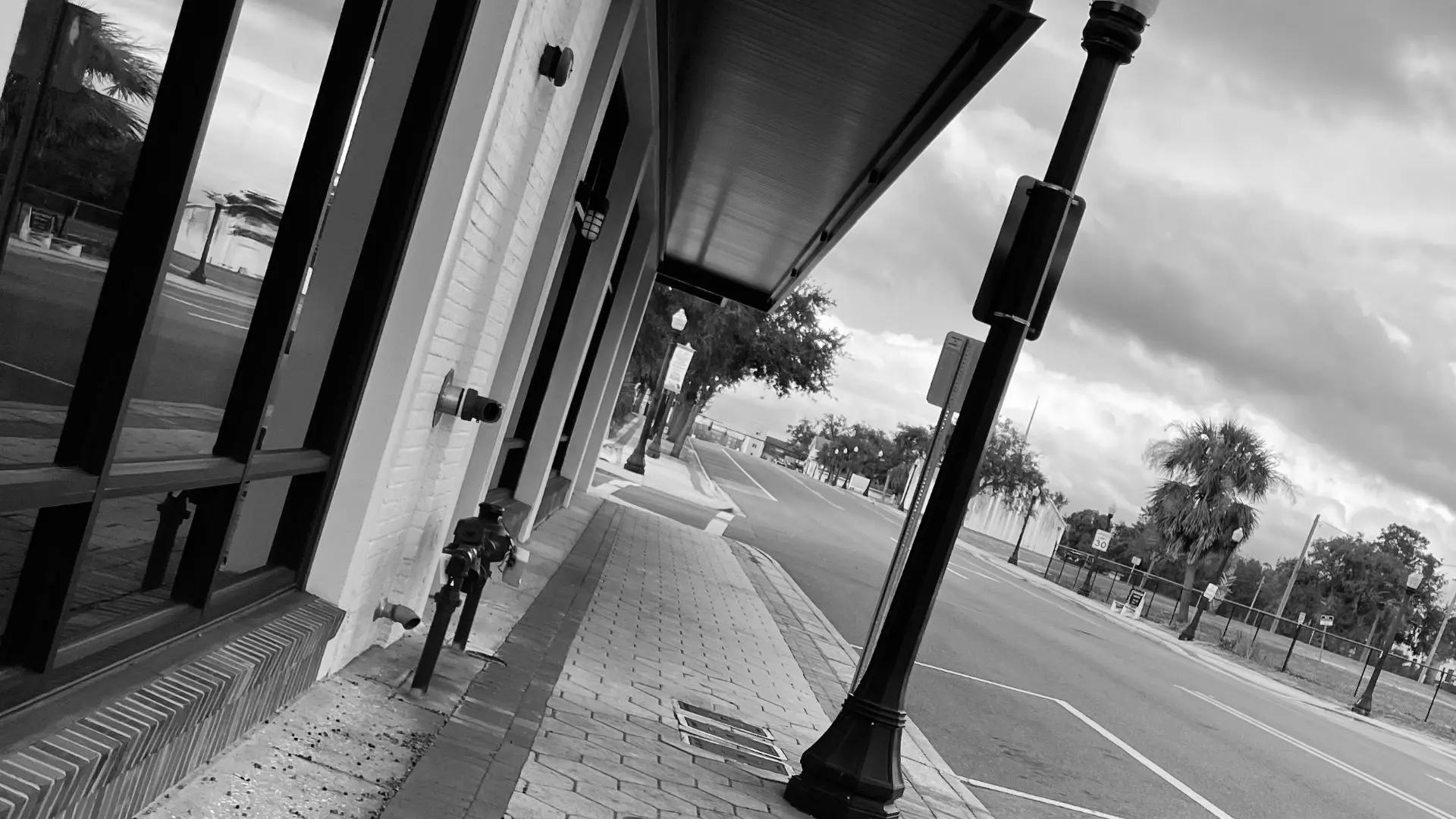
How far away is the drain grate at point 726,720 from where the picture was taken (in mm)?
6742

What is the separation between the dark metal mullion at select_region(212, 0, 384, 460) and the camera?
3711mm

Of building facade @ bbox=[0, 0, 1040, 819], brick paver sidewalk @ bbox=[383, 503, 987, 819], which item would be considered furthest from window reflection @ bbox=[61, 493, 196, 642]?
brick paver sidewalk @ bbox=[383, 503, 987, 819]

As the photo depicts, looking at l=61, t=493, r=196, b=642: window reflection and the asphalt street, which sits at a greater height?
the asphalt street

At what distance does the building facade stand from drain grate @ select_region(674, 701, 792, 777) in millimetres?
1617

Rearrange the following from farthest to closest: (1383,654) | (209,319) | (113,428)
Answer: (1383,654), (209,319), (113,428)

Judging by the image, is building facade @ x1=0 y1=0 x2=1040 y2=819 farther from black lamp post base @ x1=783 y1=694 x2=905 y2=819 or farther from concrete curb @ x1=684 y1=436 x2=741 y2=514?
concrete curb @ x1=684 y1=436 x2=741 y2=514

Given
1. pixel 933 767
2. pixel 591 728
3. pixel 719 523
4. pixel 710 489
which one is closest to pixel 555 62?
pixel 591 728

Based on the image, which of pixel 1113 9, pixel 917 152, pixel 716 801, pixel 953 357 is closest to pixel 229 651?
pixel 716 801

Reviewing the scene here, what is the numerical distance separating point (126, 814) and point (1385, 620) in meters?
84.1

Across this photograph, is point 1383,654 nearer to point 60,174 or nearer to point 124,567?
point 124,567

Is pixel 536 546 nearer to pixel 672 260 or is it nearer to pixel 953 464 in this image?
pixel 953 464

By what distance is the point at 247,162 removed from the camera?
4.07 metres

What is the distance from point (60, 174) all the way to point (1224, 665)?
29.4m

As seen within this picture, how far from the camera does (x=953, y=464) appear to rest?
5.74 metres
